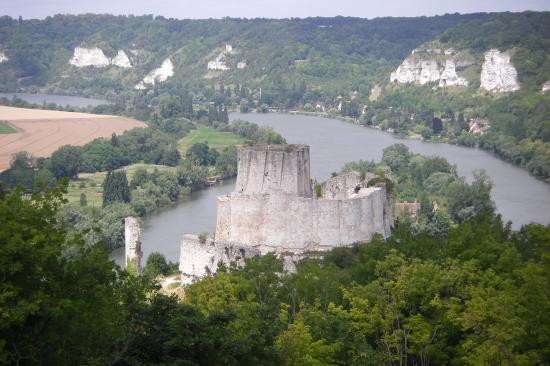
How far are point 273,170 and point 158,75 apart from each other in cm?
14149

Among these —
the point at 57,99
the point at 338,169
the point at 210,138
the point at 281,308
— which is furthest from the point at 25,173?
the point at 57,99

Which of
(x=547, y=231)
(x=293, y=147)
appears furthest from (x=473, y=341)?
(x=293, y=147)

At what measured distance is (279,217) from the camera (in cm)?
2695

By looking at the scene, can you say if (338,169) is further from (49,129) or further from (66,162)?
(49,129)

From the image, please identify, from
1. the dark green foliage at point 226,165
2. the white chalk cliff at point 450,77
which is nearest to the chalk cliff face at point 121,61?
the white chalk cliff at point 450,77

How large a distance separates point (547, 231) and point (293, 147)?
11.1 metres

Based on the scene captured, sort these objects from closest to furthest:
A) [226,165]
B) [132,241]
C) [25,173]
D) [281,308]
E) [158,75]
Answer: [281,308] → [132,241] → [25,173] → [226,165] → [158,75]

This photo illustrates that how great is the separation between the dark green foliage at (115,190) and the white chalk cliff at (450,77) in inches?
2622

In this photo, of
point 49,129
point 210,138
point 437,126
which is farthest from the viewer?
point 437,126

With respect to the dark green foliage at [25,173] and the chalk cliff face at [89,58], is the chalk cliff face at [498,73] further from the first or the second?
the chalk cliff face at [89,58]

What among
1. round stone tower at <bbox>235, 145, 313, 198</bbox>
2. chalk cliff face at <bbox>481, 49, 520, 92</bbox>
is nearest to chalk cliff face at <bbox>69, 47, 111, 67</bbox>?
chalk cliff face at <bbox>481, 49, 520, 92</bbox>

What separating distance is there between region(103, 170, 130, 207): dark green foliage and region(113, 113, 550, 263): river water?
98.6 inches

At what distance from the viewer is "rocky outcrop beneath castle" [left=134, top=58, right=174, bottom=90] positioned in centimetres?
16062

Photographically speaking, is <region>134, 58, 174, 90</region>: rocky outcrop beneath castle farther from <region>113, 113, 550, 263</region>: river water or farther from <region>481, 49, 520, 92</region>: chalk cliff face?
<region>481, 49, 520, 92</region>: chalk cliff face
